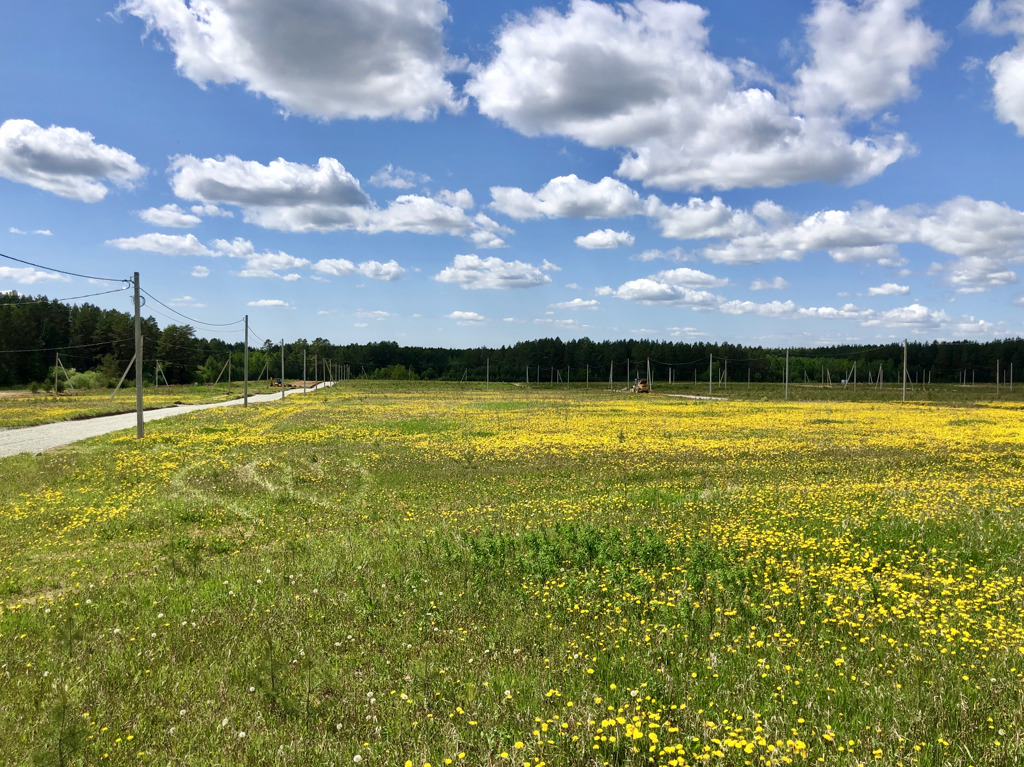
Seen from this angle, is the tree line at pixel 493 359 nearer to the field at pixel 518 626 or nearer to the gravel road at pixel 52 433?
the gravel road at pixel 52 433

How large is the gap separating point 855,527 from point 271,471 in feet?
50.6

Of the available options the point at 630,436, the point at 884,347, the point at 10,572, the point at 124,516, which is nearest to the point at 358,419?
the point at 630,436

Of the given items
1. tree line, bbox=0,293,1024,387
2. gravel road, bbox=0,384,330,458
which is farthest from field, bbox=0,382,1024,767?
tree line, bbox=0,293,1024,387

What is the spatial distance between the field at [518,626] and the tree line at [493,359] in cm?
7492

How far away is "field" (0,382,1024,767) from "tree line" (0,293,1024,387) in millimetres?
74920

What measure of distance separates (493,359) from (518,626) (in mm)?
180031

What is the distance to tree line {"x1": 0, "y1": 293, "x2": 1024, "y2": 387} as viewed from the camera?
312 feet

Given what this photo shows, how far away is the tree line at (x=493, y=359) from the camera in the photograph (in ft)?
312

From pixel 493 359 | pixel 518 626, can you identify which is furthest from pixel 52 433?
pixel 493 359

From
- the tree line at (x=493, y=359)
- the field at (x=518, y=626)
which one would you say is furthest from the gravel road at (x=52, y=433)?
the tree line at (x=493, y=359)

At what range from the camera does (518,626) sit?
250 inches

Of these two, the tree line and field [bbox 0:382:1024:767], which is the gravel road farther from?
the tree line

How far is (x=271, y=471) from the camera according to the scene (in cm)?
1802

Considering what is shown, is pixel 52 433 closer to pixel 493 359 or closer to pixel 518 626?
pixel 518 626
